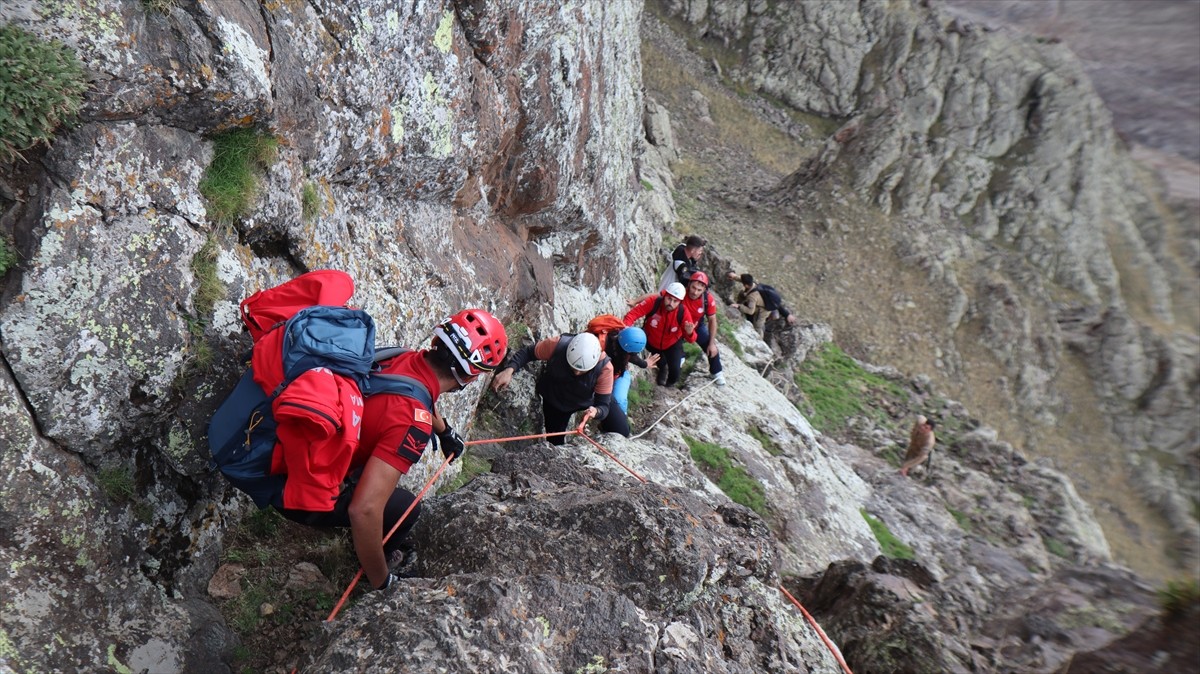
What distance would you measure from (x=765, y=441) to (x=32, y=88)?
48.0 ft

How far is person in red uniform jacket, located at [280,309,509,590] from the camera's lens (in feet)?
14.9

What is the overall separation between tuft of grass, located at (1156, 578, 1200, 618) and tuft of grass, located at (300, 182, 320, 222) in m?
9.05

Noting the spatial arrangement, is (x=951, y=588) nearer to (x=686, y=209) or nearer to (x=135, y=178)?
(x=135, y=178)

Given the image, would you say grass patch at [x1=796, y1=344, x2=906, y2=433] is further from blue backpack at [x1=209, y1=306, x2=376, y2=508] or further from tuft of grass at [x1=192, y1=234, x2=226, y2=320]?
tuft of grass at [x1=192, y1=234, x2=226, y2=320]

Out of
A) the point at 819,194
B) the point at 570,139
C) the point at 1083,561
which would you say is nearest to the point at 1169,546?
the point at 1083,561

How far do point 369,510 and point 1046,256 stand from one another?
53655mm

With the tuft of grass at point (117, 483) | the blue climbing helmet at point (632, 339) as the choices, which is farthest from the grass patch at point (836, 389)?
the tuft of grass at point (117, 483)

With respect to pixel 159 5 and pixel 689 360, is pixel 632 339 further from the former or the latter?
pixel 159 5

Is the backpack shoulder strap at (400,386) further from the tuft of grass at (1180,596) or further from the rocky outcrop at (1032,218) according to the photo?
the rocky outcrop at (1032,218)

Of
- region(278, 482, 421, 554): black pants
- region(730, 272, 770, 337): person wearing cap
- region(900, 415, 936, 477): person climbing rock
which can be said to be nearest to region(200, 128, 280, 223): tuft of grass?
region(278, 482, 421, 554): black pants

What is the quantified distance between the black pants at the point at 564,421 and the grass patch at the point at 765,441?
527 centimetres

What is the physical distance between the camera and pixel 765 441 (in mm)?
15211

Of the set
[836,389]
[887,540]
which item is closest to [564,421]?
[887,540]

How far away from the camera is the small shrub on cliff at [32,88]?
4020 mm
